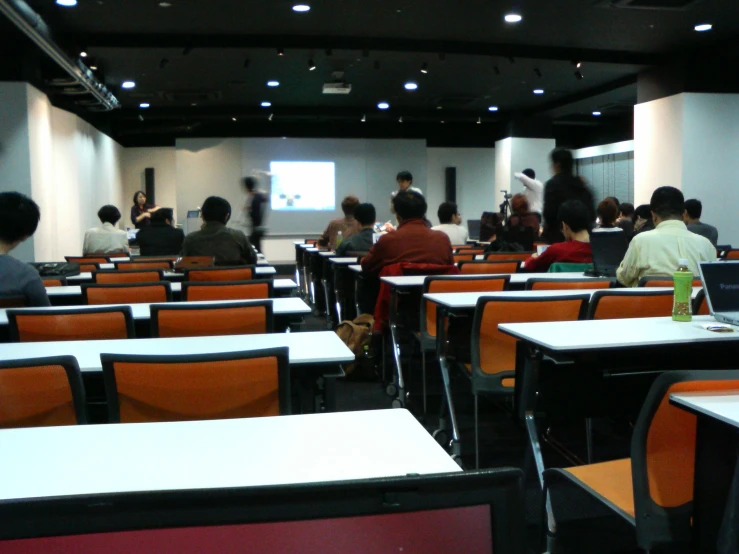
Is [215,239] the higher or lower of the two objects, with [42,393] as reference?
higher

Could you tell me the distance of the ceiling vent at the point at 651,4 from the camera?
7031 mm

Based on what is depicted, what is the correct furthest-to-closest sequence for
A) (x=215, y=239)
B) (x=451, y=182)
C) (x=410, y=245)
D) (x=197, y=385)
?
1. (x=451, y=182)
2. (x=215, y=239)
3. (x=410, y=245)
4. (x=197, y=385)

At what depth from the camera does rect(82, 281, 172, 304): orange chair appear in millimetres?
3426

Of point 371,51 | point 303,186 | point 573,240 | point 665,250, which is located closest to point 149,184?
point 303,186

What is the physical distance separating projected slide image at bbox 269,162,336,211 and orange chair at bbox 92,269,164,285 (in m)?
11.5

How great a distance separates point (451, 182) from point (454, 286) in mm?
13695

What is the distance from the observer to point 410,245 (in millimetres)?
4660

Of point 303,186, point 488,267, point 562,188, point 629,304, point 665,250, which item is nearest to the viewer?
point 629,304

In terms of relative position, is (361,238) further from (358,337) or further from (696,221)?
(696,221)

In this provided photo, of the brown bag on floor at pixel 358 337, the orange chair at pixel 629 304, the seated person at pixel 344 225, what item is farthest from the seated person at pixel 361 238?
the orange chair at pixel 629 304

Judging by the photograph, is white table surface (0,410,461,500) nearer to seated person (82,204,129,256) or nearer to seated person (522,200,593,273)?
seated person (522,200,593,273)

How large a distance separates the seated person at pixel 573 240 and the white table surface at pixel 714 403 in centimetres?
278

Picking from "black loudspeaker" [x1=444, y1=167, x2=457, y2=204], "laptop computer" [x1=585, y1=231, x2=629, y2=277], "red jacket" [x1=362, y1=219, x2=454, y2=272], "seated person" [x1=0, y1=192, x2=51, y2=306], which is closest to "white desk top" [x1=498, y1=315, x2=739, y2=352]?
"laptop computer" [x1=585, y1=231, x2=629, y2=277]

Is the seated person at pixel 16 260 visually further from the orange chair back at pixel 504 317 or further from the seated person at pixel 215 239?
the seated person at pixel 215 239
